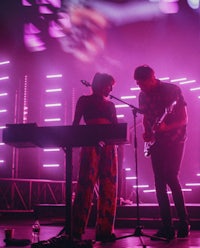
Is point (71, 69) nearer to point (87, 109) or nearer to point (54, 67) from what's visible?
point (54, 67)

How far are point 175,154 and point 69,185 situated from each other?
4.60 feet

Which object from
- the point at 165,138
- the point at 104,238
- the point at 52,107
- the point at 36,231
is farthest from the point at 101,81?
the point at 52,107

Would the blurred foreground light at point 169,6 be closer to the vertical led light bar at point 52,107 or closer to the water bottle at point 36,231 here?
the vertical led light bar at point 52,107

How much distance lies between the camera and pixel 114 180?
152 inches

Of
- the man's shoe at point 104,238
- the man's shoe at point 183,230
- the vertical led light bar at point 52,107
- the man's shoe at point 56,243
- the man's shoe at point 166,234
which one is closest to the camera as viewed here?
the man's shoe at point 56,243

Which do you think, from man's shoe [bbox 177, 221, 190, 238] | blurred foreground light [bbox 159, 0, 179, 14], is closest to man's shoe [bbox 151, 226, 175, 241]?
man's shoe [bbox 177, 221, 190, 238]

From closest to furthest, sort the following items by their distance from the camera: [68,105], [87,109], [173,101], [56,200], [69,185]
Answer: [69,185]
[87,109]
[173,101]
[56,200]
[68,105]

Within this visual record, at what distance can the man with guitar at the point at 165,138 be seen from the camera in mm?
4094

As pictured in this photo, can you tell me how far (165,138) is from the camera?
4.14m

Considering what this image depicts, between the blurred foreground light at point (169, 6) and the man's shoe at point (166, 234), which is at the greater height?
the blurred foreground light at point (169, 6)

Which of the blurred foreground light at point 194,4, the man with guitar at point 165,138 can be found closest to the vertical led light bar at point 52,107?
the blurred foreground light at point 194,4

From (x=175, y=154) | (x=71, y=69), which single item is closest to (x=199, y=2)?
(x=71, y=69)

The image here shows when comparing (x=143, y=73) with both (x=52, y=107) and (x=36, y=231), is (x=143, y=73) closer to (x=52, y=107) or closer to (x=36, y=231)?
(x=36, y=231)

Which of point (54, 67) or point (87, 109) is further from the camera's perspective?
point (54, 67)
